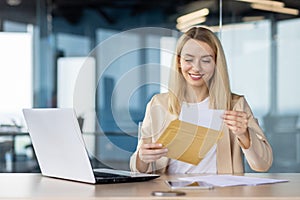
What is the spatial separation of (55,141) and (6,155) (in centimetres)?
395

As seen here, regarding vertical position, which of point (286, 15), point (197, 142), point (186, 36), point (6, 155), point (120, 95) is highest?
point (286, 15)

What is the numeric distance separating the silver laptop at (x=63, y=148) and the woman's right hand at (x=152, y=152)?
78 millimetres

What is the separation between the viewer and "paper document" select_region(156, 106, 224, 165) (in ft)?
6.16

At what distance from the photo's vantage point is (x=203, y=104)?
223 cm

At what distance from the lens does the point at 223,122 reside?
1.96 m

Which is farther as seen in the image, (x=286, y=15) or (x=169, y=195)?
(x=286, y=15)

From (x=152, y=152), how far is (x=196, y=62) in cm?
41

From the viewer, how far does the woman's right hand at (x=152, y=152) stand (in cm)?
188

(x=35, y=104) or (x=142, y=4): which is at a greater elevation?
(x=142, y=4)

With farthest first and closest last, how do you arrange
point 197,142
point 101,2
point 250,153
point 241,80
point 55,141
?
point 101,2, point 241,80, point 250,153, point 197,142, point 55,141

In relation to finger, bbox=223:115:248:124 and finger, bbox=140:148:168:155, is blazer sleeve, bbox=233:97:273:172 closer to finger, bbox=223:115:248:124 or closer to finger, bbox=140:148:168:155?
finger, bbox=223:115:248:124

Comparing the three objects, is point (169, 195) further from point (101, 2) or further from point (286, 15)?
point (101, 2)

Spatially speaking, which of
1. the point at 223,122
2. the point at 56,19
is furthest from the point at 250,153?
the point at 56,19

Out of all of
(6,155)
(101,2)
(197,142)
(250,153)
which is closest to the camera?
(197,142)
